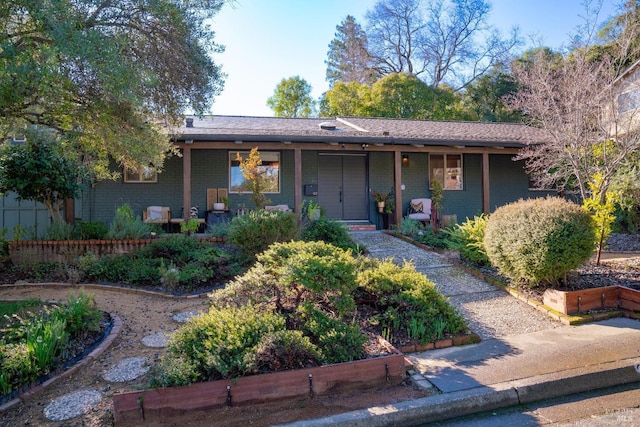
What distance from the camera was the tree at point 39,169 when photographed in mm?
7797

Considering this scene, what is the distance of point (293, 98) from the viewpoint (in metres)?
29.1

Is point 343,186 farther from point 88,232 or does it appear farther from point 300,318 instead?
point 300,318

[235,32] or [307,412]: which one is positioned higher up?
[235,32]

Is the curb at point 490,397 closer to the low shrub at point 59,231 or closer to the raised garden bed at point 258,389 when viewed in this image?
the raised garden bed at point 258,389

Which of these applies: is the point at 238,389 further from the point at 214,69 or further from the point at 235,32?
the point at 235,32

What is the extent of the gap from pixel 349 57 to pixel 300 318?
3211cm

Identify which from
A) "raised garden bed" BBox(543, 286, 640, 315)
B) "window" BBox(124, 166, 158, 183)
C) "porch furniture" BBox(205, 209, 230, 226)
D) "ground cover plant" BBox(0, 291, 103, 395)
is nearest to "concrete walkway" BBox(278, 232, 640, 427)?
"raised garden bed" BBox(543, 286, 640, 315)

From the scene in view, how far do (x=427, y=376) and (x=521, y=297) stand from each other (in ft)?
9.93

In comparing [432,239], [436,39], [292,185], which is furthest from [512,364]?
[436,39]

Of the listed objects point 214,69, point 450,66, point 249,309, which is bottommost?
point 249,309

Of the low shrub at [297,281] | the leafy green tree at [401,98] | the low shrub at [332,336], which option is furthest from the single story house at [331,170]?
the leafy green tree at [401,98]

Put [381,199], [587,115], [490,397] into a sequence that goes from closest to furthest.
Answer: [490,397] < [587,115] < [381,199]

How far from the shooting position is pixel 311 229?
905 cm

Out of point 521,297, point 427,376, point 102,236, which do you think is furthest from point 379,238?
point 427,376
